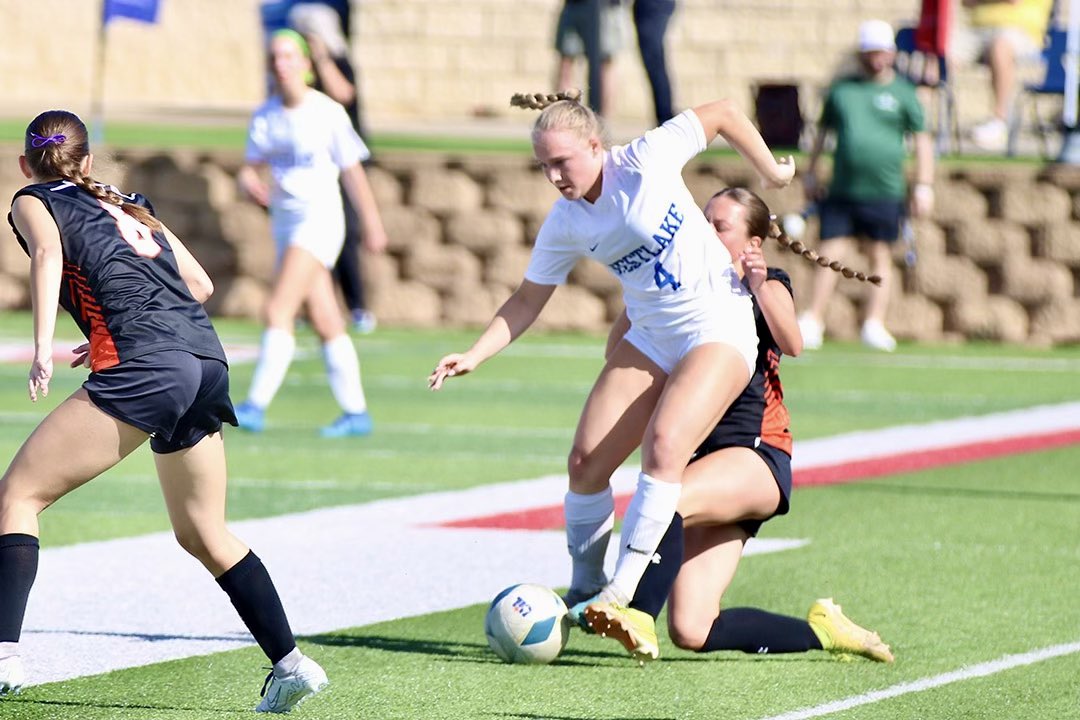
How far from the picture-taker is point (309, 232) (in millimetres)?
11516

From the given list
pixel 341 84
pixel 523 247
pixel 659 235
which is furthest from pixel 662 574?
pixel 523 247

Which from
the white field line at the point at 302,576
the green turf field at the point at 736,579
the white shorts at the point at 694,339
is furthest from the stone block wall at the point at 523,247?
the white shorts at the point at 694,339

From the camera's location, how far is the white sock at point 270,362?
37.9ft

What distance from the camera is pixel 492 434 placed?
12344 millimetres

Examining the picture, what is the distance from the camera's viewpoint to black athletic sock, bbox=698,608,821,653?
654 centimetres

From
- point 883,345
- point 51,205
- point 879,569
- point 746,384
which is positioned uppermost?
point 51,205

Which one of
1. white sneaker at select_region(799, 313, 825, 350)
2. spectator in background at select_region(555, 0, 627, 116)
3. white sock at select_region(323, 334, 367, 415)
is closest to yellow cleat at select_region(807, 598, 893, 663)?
white sock at select_region(323, 334, 367, 415)

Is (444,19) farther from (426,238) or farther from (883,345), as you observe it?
(883,345)

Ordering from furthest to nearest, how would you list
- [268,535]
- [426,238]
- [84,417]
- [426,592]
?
1. [426,238]
2. [268,535]
3. [426,592]
4. [84,417]

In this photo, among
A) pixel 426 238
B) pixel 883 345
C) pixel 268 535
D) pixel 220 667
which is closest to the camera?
pixel 220 667

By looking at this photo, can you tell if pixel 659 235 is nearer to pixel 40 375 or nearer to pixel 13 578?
pixel 40 375

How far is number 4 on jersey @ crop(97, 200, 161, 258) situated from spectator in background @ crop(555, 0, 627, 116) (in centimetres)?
1188

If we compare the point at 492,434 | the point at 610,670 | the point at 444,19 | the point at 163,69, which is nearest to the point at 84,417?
the point at 610,670

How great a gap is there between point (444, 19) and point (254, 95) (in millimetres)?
3498
